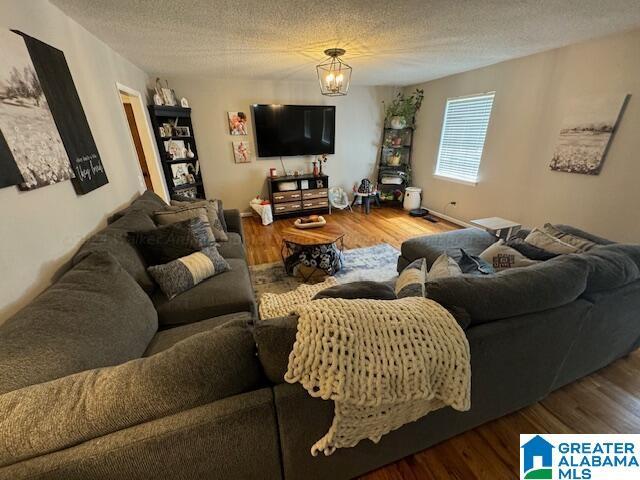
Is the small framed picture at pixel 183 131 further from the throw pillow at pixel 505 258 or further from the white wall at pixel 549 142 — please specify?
the throw pillow at pixel 505 258

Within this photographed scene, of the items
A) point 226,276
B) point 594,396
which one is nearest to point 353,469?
point 226,276

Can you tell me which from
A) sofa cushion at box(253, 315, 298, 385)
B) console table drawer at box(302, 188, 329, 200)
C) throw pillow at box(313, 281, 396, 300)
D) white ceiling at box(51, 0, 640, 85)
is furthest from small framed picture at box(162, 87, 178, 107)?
sofa cushion at box(253, 315, 298, 385)

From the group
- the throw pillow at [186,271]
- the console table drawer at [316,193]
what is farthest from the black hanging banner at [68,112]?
the console table drawer at [316,193]

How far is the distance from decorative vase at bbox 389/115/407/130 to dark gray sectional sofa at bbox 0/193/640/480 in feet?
13.0

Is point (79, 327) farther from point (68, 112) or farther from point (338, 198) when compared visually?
point (338, 198)

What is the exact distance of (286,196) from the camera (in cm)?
450

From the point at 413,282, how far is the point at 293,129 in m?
3.85

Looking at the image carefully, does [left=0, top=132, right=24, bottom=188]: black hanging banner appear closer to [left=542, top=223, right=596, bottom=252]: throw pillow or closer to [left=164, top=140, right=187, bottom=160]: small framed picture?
[left=164, top=140, right=187, bottom=160]: small framed picture

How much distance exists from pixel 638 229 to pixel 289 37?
11.4 ft

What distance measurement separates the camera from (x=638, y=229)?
7.44 ft

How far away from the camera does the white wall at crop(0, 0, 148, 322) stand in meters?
1.11

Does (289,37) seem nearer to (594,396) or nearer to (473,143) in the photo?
(473,143)

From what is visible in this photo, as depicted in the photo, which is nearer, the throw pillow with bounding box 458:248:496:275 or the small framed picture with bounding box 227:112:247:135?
the throw pillow with bounding box 458:248:496:275

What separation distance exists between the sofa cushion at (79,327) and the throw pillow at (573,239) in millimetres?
2444
